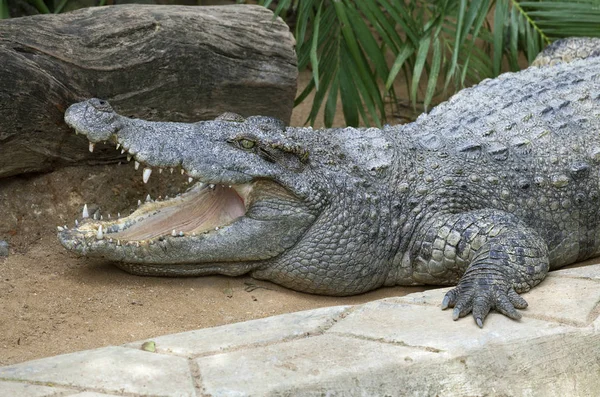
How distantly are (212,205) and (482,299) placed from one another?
59.3 inches

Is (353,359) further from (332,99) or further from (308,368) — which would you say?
(332,99)

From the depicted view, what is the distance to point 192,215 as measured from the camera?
448cm

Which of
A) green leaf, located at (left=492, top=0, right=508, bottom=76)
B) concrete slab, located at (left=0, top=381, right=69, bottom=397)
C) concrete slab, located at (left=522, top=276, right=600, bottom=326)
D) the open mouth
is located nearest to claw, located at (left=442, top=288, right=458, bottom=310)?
concrete slab, located at (left=522, top=276, right=600, bottom=326)

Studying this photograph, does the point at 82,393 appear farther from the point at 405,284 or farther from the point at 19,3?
the point at 19,3

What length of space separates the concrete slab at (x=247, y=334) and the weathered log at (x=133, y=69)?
173cm

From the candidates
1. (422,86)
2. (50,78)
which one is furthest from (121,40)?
(422,86)

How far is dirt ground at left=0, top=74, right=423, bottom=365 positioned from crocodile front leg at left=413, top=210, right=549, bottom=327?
35 centimetres

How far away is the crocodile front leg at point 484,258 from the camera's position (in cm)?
381

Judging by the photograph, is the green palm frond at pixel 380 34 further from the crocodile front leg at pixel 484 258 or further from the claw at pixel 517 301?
the claw at pixel 517 301

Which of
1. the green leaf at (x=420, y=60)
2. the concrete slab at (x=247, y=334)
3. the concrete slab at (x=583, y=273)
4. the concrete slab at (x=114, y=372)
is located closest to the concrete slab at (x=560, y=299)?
the concrete slab at (x=583, y=273)

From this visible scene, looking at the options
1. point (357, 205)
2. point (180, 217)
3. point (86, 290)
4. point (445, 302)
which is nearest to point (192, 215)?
point (180, 217)

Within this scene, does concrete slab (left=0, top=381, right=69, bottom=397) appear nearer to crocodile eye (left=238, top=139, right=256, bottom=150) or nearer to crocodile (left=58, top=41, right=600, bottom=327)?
crocodile (left=58, top=41, right=600, bottom=327)

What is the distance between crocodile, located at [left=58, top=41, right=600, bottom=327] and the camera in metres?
4.20

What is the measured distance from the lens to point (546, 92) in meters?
5.25
